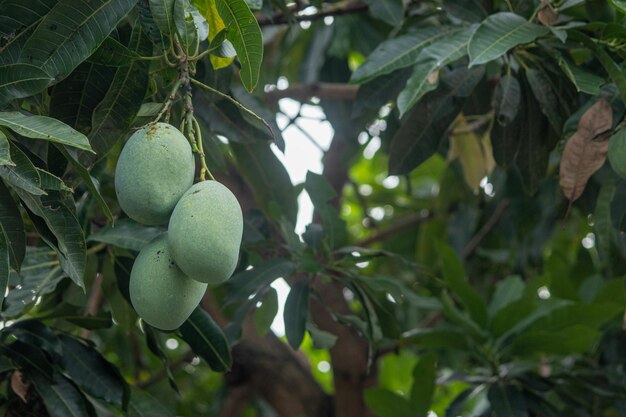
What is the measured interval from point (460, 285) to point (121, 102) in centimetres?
122

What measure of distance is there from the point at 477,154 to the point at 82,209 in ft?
3.47

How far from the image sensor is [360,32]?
2568 millimetres

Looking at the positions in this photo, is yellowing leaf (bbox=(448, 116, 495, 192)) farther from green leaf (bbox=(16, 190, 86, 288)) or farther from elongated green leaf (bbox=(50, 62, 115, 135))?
green leaf (bbox=(16, 190, 86, 288))

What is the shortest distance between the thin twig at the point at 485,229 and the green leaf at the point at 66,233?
1.97 m

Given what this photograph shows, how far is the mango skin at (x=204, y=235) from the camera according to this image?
1001 millimetres

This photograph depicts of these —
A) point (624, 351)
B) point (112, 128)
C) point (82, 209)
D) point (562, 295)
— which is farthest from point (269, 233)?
point (624, 351)

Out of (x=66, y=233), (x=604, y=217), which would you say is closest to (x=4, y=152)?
(x=66, y=233)

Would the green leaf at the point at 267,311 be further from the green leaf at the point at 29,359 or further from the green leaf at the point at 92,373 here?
the green leaf at the point at 29,359

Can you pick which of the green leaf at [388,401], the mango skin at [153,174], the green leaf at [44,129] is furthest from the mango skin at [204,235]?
the green leaf at [388,401]

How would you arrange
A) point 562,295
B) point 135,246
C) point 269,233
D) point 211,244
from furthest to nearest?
point 562,295
point 269,233
point 135,246
point 211,244

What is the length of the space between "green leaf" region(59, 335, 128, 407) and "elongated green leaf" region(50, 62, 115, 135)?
1.63 ft

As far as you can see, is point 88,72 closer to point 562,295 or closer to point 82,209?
point 82,209

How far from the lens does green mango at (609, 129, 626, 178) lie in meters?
1.41

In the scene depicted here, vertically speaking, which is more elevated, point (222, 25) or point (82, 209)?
point (222, 25)
